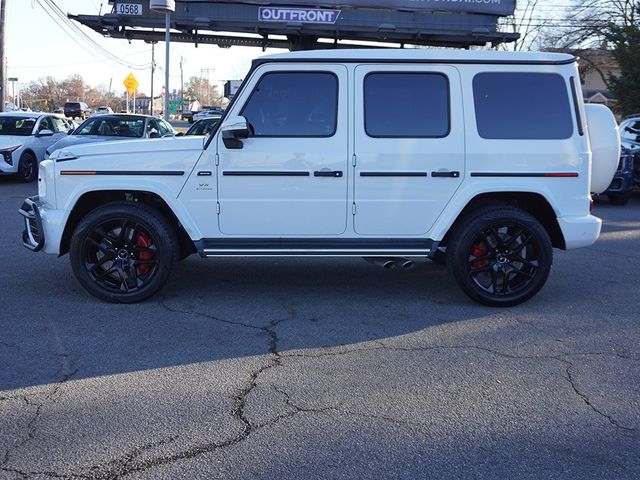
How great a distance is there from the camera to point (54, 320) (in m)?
5.40

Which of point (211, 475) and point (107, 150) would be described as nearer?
point (211, 475)

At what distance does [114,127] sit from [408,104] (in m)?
11.2

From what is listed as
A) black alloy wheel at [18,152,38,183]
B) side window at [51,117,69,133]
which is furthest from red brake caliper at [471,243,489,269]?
side window at [51,117,69,133]

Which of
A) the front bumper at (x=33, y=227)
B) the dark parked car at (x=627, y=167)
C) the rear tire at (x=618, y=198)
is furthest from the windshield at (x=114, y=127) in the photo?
the rear tire at (x=618, y=198)

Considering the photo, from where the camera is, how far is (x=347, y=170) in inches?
224

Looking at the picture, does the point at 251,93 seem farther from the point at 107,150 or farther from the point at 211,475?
the point at 211,475

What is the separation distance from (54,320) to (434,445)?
11.3ft

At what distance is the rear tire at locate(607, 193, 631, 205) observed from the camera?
13898 millimetres

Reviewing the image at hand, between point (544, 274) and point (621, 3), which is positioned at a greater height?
point (621, 3)

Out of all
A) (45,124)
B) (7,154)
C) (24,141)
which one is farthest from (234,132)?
(45,124)

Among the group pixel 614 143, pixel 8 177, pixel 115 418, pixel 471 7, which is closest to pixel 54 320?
pixel 115 418

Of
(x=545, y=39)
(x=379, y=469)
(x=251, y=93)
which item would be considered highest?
(x=545, y=39)

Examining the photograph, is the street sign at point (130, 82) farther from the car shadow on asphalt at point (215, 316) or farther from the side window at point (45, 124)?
the car shadow on asphalt at point (215, 316)

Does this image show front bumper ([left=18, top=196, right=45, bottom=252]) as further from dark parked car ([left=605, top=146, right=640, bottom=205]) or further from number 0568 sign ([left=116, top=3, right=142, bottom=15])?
number 0568 sign ([left=116, top=3, right=142, bottom=15])
